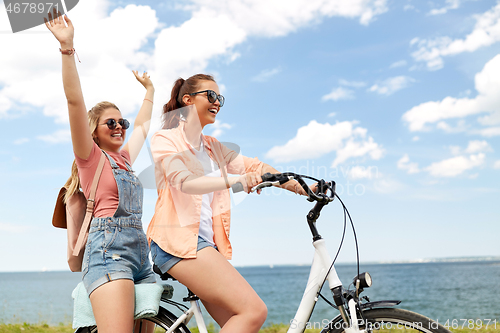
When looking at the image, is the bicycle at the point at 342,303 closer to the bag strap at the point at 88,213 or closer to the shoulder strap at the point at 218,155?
the bag strap at the point at 88,213

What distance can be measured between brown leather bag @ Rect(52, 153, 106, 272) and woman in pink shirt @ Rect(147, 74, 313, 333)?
425mm

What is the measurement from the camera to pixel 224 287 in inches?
83.3

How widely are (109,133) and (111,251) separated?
0.84m

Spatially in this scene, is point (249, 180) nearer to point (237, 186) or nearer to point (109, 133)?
point (237, 186)

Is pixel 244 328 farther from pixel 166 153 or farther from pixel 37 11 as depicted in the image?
pixel 37 11

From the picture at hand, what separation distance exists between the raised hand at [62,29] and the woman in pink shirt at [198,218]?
2.30 feet

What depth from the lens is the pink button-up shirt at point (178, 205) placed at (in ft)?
7.01

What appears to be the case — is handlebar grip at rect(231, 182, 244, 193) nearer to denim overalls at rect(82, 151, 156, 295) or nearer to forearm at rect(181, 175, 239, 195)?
forearm at rect(181, 175, 239, 195)

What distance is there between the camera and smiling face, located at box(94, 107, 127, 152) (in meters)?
2.72

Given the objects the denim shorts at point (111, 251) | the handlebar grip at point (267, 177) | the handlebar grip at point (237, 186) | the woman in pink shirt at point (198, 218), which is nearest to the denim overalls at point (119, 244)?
the denim shorts at point (111, 251)

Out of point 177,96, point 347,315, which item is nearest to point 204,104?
point 177,96

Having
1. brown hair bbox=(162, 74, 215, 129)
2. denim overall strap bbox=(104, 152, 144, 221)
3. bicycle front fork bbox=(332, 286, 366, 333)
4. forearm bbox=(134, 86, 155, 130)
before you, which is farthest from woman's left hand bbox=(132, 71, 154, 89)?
bicycle front fork bbox=(332, 286, 366, 333)

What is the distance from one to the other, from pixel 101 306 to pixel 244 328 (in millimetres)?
812

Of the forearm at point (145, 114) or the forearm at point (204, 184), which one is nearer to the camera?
the forearm at point (204, 184)
